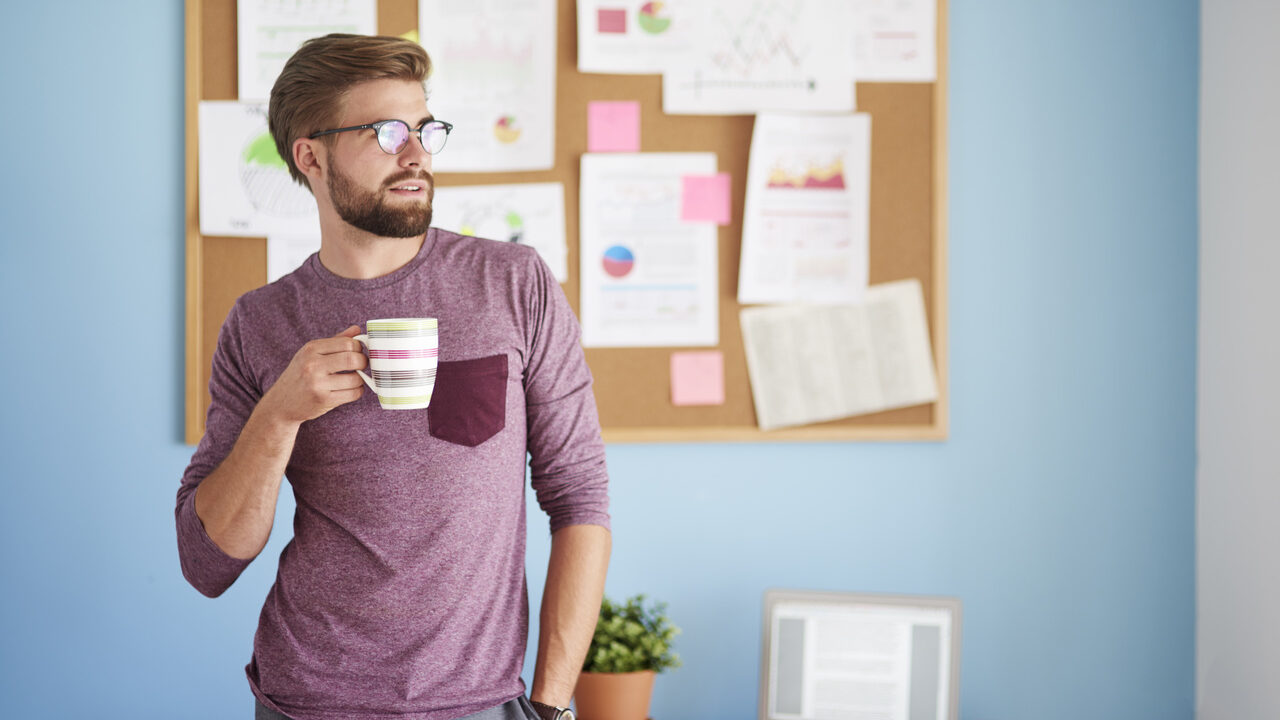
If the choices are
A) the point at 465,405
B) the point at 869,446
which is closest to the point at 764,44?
the point at 869,446

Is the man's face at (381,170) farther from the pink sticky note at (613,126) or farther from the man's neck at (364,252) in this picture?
the pink sticky note at (613,126)

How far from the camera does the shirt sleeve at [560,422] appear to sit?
109 cm

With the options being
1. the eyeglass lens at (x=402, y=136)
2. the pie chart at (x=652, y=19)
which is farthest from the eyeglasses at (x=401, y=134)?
the pie chart at (x=652, y=19)

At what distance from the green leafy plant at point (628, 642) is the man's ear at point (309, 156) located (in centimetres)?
87

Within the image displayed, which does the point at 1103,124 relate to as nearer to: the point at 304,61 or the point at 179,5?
the point at 304,61

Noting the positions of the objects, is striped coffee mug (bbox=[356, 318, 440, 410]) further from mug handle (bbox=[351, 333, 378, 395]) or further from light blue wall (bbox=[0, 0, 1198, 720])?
light blue wall (bbox=[0, 0, 1198, 720])

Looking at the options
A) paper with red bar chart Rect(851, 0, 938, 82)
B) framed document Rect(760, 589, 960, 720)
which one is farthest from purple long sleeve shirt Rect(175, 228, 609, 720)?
paper with red bar chart Rect(851, 0, 938, 82)

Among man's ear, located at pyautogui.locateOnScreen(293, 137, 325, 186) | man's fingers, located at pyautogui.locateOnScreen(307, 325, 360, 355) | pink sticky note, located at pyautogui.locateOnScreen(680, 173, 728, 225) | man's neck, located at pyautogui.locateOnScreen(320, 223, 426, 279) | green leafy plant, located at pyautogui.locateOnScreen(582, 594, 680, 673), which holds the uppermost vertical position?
pink sticky note, located at pyautogui.locateOnScreen(680, 173, 728, 225)

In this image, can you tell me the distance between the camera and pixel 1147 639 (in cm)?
182

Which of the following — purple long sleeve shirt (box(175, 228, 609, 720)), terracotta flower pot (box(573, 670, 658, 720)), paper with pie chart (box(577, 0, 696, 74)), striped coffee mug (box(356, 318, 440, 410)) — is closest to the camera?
striped coffee mug (box(356, 318, 440, 410))

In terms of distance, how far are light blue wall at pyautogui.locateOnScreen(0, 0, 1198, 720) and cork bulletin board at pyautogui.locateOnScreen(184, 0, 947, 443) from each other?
47 millimetres

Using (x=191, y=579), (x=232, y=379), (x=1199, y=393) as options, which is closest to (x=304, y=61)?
(x=232, y=379)

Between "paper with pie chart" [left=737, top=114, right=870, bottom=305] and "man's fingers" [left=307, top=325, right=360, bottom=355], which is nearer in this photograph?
"man's fingers" [left=307, top=325, right=360, bottom=355]

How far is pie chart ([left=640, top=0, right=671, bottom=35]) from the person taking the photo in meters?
1.80
